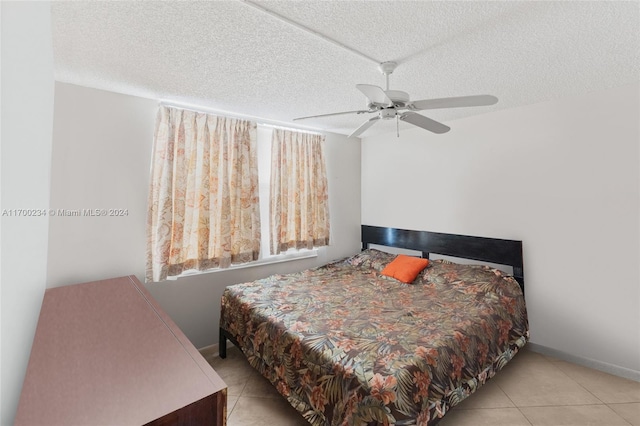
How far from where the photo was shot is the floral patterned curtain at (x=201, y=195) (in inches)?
104

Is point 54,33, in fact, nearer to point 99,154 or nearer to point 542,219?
point 99,154

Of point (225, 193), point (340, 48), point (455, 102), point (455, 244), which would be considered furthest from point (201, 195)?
point (455, 244)

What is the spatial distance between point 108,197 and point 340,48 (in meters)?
2.24

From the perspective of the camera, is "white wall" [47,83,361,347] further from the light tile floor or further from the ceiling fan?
the ceiling fan

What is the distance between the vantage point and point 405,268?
126 inches

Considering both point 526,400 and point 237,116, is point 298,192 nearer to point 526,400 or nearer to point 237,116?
point 237,116

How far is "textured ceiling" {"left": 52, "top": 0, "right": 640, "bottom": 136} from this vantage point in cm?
140

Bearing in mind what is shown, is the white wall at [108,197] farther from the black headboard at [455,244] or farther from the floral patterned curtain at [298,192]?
the black headboard at [455,244]

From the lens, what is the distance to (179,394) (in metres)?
0.94

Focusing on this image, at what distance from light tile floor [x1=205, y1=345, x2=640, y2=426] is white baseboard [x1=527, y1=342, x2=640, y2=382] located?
0.17 feet

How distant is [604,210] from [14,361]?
3679 mm

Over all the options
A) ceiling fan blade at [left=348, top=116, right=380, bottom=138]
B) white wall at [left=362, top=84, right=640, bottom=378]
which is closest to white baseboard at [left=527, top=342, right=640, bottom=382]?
white wall at [left=362, top=84, right=640, bottom=378]

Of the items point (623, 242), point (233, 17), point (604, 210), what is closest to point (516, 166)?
point (604, 210)

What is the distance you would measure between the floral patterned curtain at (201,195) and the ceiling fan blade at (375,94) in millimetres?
1813
